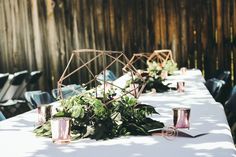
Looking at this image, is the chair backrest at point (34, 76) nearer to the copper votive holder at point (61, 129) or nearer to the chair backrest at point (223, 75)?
the chair backrest at point (223, 75)

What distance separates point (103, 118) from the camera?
2.34 meters

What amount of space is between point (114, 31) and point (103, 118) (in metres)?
5.19

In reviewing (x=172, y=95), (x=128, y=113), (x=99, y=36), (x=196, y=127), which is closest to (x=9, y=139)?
(x=128, y=113)

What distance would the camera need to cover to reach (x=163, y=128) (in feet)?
8.11

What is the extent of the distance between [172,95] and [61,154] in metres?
1.93

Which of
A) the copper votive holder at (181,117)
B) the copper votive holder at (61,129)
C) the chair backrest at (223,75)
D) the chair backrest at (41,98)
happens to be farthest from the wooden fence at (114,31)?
the copper votive holder at (61,129)

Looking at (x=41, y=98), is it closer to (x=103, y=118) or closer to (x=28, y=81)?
(x=103, y=118)

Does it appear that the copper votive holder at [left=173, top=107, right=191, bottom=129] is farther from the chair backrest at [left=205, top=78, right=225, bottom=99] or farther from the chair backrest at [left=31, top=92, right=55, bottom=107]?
the chair backrest at [left=205, top=78, right=225, bottom=99]

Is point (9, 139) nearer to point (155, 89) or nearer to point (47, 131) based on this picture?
point (47, 131)

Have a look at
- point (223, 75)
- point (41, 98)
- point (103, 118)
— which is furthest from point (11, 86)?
point (103, 118)

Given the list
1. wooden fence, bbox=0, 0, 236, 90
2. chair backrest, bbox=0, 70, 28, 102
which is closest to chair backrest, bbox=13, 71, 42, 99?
chair backrest, bbox=0, 70, 28, 102

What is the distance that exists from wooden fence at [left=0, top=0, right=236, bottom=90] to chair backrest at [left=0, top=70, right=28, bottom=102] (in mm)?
878

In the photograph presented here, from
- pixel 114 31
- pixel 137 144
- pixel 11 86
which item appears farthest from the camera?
pixel 114 31

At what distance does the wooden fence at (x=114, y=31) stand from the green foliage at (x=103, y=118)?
194 inches
